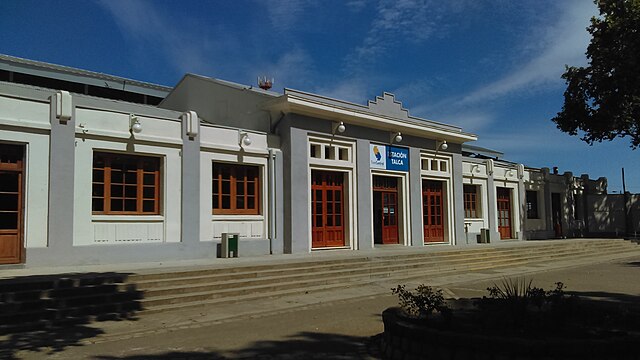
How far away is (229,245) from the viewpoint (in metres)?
16.0

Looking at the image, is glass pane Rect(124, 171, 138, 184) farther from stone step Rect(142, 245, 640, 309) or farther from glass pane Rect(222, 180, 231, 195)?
stone step Rect(142, 245, 640, 309)

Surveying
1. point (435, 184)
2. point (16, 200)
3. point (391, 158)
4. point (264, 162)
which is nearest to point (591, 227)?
point (435, 184)

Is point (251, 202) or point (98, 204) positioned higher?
point (251, 202)

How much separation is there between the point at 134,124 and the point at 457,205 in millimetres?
15299

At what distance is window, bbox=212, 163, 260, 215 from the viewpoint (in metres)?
16.6

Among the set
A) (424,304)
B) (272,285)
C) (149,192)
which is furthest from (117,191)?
(424,304)

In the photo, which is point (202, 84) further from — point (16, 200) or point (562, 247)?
point (562, 247)

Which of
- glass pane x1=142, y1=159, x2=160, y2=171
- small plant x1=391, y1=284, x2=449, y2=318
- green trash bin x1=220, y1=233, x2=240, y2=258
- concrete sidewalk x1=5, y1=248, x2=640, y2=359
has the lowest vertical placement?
concrete sidewalk x1=5, y1=248, x2=640, y2=359

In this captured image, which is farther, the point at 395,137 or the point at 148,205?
the point at 395,137

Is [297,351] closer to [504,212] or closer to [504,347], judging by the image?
[504,347]

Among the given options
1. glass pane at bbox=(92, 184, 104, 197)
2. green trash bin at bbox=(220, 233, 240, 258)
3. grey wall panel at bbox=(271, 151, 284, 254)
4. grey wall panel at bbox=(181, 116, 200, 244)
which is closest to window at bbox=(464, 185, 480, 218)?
grey wall panel at bbox=(271, 151, 284, 254)

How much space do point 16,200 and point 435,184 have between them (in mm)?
17033

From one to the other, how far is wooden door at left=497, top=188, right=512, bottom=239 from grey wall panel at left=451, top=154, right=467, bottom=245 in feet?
16.8

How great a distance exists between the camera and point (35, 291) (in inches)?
357
